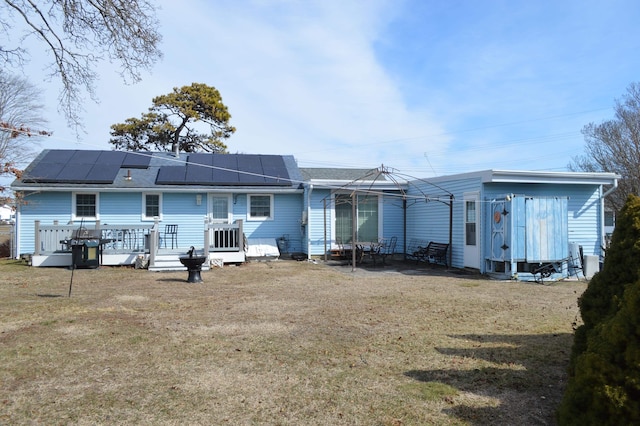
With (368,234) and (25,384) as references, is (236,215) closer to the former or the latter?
(368,234)

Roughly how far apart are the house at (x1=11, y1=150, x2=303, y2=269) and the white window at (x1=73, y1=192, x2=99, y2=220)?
0.10 ft

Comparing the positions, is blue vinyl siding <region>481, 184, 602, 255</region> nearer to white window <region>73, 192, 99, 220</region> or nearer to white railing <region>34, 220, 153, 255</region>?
white railing <region>34, 220, 153, 255</region>

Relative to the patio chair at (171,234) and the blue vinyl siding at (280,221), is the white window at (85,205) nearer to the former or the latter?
the patio chair at (171,234)

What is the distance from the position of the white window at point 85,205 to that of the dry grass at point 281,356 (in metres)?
6.23

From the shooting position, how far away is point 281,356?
5.17m

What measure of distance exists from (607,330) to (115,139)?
31370mm

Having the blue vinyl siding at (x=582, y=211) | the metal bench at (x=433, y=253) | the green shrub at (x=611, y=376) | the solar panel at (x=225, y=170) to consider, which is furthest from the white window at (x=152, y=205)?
the green shrub at (x=611, y=376)

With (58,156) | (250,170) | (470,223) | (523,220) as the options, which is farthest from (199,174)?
(523,220)

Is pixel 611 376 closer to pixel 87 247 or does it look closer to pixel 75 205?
pixel 87 247

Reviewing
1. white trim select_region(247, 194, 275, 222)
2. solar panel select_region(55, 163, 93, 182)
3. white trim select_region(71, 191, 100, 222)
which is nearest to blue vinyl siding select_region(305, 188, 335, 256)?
white trim select_region(247, 194, 275, 222)

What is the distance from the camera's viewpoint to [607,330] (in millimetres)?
2941

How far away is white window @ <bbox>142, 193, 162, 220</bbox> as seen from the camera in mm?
16141

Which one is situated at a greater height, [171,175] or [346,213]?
[171,175]

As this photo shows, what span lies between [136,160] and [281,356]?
1501 cm
